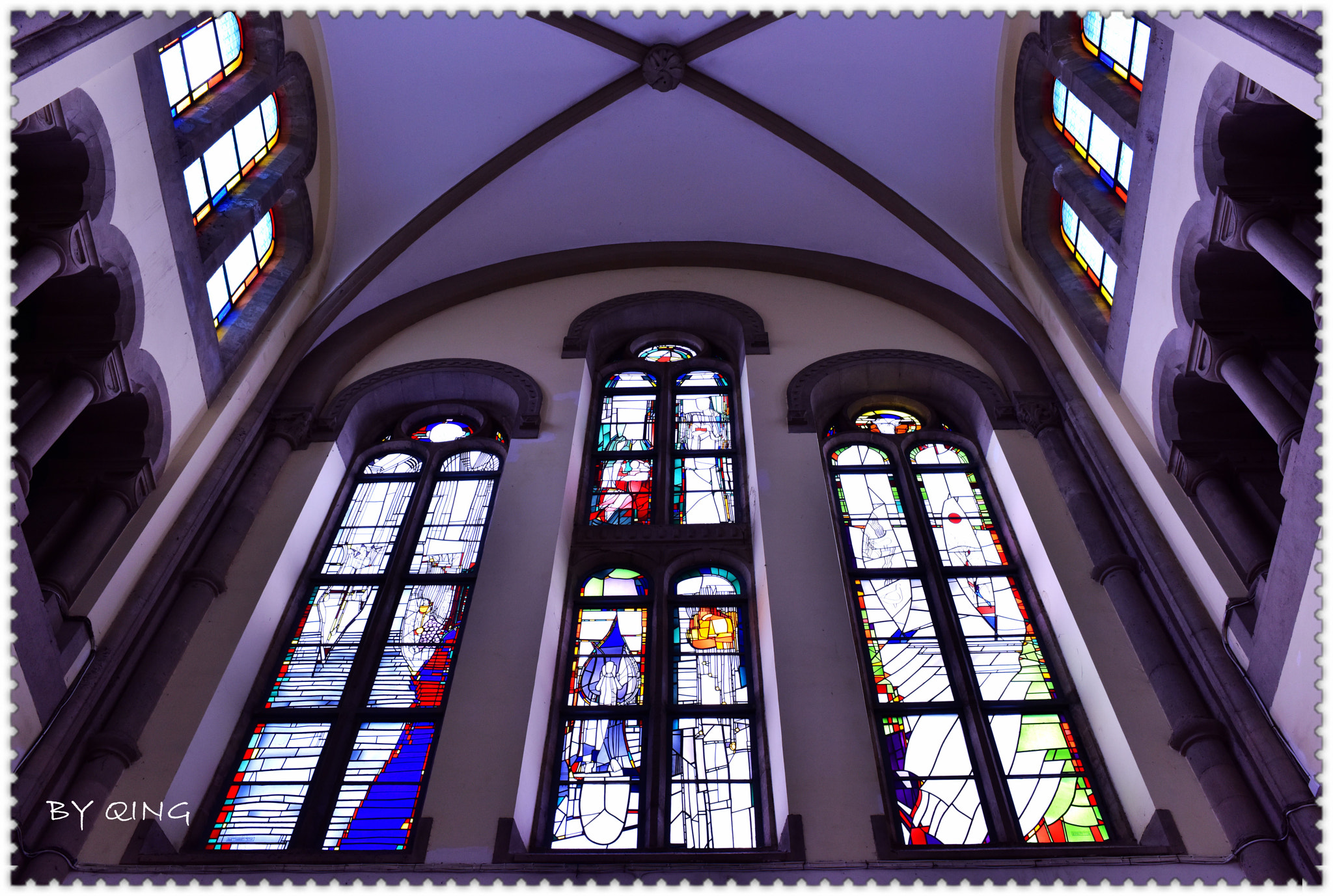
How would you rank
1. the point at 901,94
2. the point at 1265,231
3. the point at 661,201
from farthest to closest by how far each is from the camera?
1. the point at 661,201
2. the point at 901,94
3. the point at 1265,231

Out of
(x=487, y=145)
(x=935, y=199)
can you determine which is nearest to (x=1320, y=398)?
(x=935, y=199)

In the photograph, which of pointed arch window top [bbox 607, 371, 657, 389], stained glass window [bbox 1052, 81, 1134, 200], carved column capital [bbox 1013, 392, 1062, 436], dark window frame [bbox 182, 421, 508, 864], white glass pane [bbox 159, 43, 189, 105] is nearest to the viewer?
dark window frame [bbox 182, 421, 508, 864]

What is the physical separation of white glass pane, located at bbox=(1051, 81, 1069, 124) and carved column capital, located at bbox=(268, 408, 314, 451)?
703 centimetres

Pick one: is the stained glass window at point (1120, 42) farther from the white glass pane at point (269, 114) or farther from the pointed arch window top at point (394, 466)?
the white glass pane at point (269, 114)

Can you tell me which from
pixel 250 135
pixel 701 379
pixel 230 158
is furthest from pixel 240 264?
pixel 701 379

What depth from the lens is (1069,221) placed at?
9.97m

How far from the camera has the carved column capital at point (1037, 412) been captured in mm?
9102

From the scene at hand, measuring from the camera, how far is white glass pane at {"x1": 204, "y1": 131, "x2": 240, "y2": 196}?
8.86m

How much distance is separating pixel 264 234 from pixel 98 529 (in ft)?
12.6

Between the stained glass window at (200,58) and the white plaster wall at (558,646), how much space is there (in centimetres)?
239

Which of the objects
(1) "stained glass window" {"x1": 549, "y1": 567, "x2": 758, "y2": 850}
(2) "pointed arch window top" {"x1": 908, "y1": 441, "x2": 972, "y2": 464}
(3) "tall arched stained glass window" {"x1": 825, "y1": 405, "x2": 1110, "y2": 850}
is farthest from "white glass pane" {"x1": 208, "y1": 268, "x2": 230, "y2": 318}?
(2) "pointed arch window top" {"x1": 908, "y1": 441, "x2": 972, "y2": 464}

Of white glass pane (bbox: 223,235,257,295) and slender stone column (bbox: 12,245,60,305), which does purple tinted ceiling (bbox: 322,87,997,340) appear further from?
slender stone column (bbox: 12,245,60,305)

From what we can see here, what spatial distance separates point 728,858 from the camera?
570 cm

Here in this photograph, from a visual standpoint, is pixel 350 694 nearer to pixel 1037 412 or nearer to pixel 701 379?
pixel 701 379
